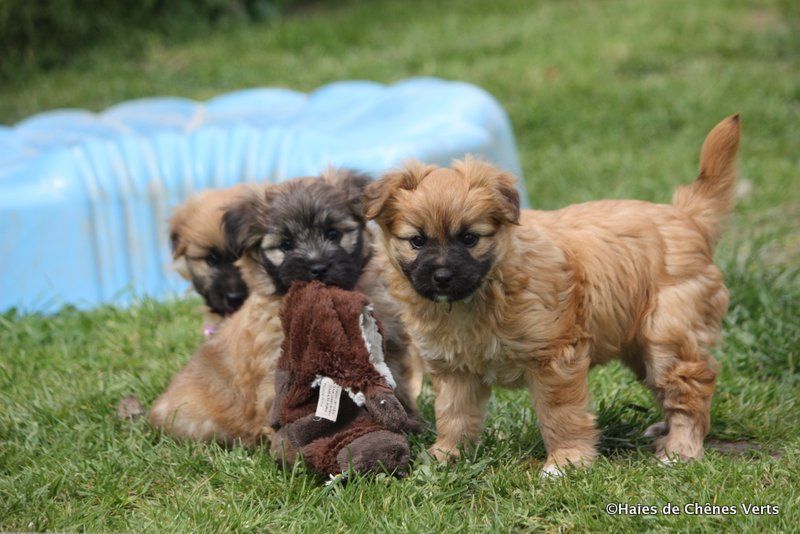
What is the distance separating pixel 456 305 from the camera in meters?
3.92

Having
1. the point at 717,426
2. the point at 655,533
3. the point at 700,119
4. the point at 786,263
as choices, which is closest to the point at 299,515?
the point at 655,533

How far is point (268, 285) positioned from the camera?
460cm

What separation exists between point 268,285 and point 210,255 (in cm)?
77

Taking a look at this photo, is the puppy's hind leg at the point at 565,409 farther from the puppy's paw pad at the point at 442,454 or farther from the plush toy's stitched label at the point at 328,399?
the plush toy's stitched label at the point at 328,399

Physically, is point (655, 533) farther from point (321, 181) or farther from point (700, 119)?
point (700, 119)

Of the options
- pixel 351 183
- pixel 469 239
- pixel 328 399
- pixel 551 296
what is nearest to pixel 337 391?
pixel 328 399

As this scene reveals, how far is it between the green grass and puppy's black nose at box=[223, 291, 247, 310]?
54cm

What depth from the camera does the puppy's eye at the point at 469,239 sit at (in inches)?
149

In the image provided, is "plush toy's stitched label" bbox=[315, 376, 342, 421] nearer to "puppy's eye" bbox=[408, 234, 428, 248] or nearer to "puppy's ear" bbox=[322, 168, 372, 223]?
"puppy's eye" bbox=[408, 234, 428, 248]

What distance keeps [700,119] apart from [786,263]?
3.53 metres

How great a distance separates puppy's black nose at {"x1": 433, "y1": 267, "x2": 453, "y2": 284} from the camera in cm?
368

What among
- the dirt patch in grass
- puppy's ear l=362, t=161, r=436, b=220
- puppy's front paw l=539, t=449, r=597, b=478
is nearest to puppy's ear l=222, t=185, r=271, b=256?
puppy's ear l=362, t=161, r=436, b=220

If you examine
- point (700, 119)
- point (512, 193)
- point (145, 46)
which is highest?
point (512, 193)

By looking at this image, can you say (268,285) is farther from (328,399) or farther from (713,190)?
(713,190)
